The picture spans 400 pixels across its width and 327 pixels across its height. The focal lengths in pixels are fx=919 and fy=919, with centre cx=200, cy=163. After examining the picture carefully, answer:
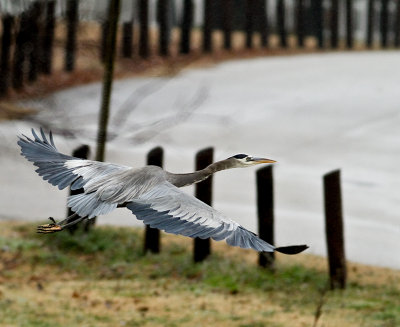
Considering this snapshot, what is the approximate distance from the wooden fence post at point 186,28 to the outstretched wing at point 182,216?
2392 centimetres

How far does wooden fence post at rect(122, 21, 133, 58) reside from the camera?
88.2 feet

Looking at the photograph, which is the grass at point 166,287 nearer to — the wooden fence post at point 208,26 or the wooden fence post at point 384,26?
the wooden fence post at point 208,26

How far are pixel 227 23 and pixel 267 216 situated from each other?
1815 cm

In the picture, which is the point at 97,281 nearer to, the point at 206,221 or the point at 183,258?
the point at 183,258

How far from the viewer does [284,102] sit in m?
23.2

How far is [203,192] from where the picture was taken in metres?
11.4

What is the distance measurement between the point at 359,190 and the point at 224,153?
11.5 feet

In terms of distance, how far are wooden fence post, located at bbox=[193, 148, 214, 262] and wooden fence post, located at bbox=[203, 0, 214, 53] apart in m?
17.1

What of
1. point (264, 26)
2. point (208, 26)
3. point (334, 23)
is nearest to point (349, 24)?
point (334, 23)

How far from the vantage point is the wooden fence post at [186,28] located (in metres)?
28.1

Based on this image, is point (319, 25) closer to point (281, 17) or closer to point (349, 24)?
point (349, 24)

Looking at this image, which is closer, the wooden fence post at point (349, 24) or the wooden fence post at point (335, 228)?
the wooden fence post at point (335, 228)

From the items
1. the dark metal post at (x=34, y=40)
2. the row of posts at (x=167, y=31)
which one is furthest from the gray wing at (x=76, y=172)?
the row of posts at (x=167, y=31)

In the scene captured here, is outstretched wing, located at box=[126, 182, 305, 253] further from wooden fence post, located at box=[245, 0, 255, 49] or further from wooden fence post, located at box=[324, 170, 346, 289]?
wooden fence post, located at box=[245, 0, 255, 49]
